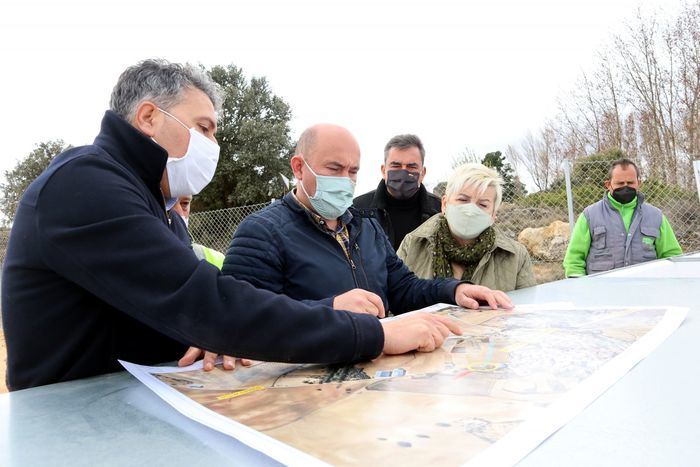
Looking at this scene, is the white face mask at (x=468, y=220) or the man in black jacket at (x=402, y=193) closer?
the white face mask at (x=468, y=220)

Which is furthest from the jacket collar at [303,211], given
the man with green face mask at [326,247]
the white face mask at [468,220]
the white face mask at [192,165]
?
the white face mask at [468,220]

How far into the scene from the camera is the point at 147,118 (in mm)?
1437

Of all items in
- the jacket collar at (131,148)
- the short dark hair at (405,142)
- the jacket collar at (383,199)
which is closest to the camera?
the jacket collar at (131,148)

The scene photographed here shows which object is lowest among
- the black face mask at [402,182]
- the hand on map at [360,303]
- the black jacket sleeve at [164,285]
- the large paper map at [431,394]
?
the large paper map at [431,394]

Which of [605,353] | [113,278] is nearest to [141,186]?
[113,278]

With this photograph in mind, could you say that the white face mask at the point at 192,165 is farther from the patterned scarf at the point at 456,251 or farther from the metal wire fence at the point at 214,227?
the metal wire fence at the point at 214,227

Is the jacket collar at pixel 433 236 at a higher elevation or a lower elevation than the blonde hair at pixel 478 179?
lower

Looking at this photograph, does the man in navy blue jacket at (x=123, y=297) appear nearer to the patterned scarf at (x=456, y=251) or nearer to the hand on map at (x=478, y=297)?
the hand on map at (x=478, y=297)

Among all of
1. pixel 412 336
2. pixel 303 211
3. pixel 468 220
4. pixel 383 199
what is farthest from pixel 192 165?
pixel 383 199

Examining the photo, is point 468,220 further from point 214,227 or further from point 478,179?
point 214,227

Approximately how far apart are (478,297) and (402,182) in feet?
6.47

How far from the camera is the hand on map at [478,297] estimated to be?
65.4 inches

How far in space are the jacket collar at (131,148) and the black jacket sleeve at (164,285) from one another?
0.27 meters

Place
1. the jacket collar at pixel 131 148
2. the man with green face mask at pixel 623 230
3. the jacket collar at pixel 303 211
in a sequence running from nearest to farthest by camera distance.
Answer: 1. the jacket collar at pixel 131 148
2. the jacket collar at pixel 303 211
3. the man with green face mask at pixel 623 230
